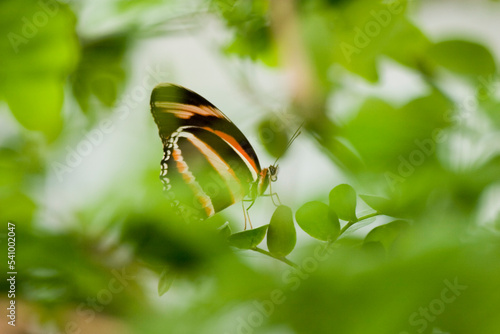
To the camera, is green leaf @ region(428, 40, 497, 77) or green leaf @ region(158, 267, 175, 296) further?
green leaf @ region(428, 40, 497, 77)

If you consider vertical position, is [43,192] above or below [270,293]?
below

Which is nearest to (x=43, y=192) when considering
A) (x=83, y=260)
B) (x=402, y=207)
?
(x=83, y=260)

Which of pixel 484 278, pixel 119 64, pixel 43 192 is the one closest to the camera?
pixel 484 278

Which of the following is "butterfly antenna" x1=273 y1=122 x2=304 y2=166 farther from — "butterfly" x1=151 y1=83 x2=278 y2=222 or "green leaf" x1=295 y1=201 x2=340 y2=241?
"green leaf" x1=295 y1=201 x2=340 y2=241

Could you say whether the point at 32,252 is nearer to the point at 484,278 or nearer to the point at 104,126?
the point at 484,278

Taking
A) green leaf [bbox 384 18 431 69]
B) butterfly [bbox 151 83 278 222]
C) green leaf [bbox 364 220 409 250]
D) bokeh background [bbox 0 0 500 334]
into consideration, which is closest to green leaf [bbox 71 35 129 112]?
bokeh background [bbox 0 0 500 334]

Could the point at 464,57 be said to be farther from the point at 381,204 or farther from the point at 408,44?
the point at 381,204

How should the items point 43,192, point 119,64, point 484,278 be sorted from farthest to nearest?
point 119,64
point 43,192
point 484,278
